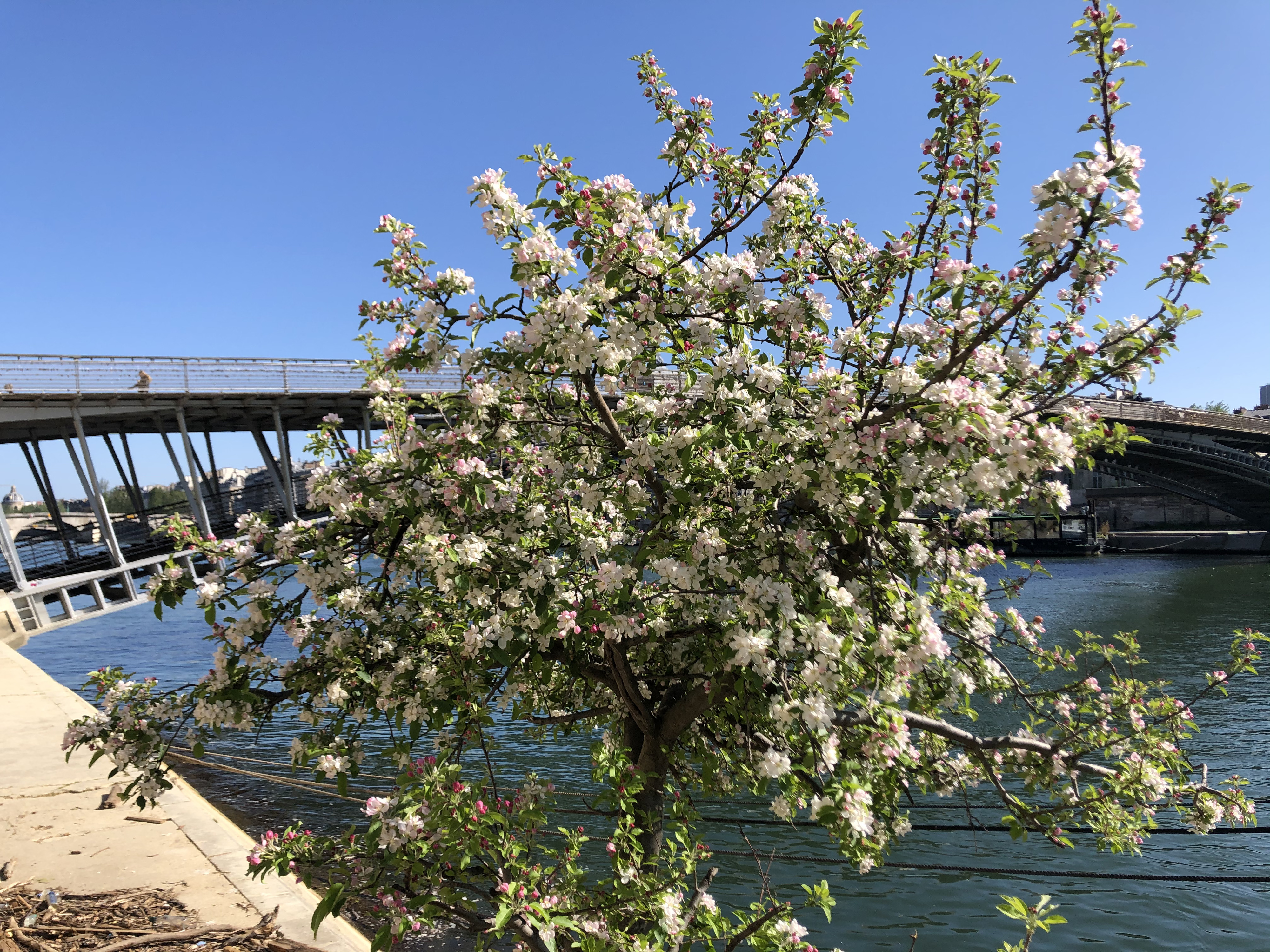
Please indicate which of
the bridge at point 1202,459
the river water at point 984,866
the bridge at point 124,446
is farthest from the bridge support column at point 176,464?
the bridge at point 1202,459

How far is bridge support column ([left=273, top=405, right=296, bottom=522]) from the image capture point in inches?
1135

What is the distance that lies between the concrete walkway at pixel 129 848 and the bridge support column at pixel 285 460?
20451 millimetres

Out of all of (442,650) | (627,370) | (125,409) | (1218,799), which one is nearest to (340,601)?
(442,650)

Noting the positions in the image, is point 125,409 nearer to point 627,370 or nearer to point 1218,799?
point 627,370

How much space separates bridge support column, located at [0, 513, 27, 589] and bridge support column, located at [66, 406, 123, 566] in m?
2.41

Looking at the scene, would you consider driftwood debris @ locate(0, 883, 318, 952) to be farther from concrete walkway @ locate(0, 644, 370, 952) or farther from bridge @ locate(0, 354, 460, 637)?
bridge @ locate(0, 354, 460, 637)

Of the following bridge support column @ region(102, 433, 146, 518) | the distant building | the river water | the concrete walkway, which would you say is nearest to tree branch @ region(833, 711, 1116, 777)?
the river water

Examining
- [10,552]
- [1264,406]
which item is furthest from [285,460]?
[1264,406]

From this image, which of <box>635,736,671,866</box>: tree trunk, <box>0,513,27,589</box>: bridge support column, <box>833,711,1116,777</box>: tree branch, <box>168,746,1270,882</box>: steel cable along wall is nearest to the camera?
<box>833,711,1116,777</box>: tree branch

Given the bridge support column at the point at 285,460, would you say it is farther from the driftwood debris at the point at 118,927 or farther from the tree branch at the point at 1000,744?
the tree branch at the point at 1000,744

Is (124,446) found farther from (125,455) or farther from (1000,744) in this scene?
(1000,744)

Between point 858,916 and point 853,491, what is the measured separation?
6.64m

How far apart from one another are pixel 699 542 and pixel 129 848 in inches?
238

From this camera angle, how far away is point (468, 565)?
157 inches
